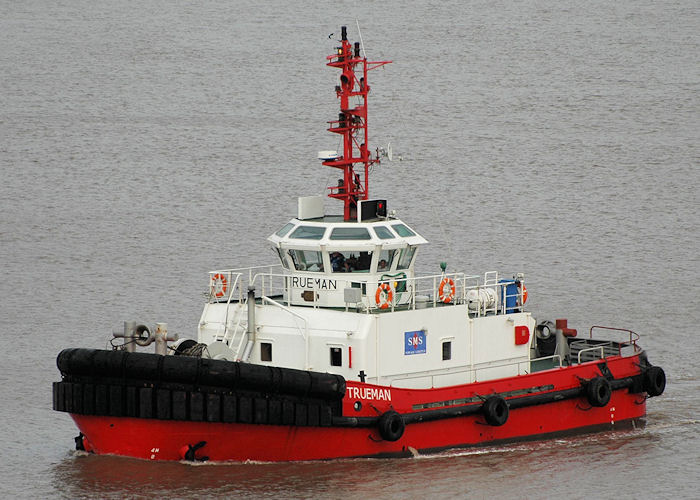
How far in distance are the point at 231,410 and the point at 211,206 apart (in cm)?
2054

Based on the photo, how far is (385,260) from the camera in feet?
65.7

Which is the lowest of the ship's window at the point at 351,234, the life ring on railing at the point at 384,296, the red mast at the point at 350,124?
the life ring on railing at the point at 384,296

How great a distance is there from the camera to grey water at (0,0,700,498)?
64.1 feet

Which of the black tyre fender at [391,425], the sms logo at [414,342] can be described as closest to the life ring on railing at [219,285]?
the sms logo at [414,342]

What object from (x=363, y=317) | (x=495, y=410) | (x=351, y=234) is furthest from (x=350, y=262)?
(x=495, y=410)

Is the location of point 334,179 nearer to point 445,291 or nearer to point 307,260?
point 307,260

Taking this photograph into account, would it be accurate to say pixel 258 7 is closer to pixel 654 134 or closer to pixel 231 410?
pixel 654 134

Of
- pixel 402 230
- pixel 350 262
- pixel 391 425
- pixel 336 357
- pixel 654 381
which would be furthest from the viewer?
pixel 654 381

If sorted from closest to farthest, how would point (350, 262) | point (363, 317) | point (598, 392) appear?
point (363, 317), point (350, 262), point (598, 392)

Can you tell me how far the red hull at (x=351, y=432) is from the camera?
17844 millimetres

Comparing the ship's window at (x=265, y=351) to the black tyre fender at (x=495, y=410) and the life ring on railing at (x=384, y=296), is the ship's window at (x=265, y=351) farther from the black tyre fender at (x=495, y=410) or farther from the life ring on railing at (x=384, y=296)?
the black tyre fender at (x=495, y=410)

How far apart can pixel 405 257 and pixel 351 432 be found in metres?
3.01

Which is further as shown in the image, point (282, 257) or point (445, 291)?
point (282, 257)

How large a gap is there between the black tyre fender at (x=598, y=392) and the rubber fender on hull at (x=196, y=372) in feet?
15.4
